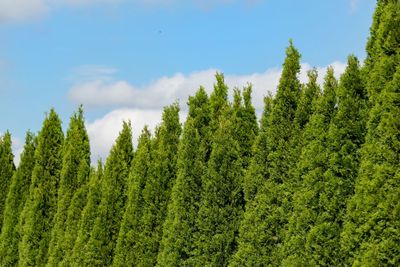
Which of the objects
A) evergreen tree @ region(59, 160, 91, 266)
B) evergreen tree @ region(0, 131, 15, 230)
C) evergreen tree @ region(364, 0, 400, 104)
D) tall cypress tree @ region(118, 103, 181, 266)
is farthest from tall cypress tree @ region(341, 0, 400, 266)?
evergreen tree @ region(0, 131, 15, 230)

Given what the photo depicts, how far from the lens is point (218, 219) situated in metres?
16.8

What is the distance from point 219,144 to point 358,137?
480 centimetres

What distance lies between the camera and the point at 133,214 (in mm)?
20266

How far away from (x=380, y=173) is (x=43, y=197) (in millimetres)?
17354

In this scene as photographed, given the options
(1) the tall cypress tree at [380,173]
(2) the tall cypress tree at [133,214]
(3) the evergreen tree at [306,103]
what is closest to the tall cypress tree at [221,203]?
(3) the evergreen tree at [306,103]

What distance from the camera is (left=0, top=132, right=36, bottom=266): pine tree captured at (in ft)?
94.2

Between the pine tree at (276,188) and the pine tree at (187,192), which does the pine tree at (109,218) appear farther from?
the pine tree at (276,188)

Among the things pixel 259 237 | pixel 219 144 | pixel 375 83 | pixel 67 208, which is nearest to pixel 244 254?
pixel 259 237

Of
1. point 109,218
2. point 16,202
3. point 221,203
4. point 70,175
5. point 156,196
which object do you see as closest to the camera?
point 221,203

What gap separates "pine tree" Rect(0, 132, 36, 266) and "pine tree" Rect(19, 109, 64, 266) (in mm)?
1662

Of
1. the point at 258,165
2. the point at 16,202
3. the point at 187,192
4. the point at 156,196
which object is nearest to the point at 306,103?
the point at 258,165

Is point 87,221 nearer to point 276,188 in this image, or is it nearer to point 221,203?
point 221,203

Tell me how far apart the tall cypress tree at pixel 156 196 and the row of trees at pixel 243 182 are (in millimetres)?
33

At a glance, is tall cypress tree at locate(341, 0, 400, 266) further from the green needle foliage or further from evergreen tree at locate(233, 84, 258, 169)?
evergreen tree at locate(233, 84, 258, 169)
